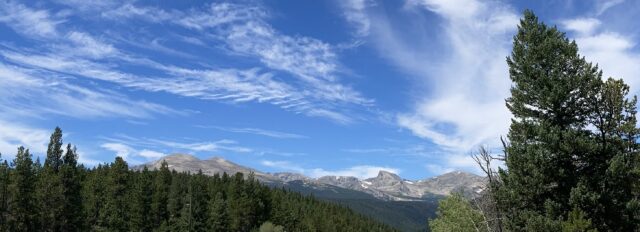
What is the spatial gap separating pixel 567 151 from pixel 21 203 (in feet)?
276

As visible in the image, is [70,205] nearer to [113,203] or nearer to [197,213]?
[113,203]

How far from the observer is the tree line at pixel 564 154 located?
110ft

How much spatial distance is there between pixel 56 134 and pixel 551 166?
114 meters

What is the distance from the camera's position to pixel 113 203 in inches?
3878

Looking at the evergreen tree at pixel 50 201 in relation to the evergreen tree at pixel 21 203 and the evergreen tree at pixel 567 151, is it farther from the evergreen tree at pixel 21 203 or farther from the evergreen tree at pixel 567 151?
the evergreen tree at pixel 567 151

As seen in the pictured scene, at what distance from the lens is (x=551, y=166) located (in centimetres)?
3422

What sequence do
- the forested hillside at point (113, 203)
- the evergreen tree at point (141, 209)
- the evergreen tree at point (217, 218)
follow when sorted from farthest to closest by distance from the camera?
the evergreen tree at point (217, 218) → the evergreen tree at point (141, 209) → the forested hillside at point (113, 203)

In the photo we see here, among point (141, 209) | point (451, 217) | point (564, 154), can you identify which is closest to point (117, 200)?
point (141, 209)

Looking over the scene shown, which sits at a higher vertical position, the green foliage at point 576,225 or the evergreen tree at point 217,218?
the evergreen tree at point 217,218

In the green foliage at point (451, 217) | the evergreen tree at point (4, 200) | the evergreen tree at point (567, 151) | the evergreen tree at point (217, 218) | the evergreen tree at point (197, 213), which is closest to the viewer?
the evergreen tree at point (567, 151)

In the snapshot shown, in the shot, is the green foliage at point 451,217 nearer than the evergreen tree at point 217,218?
Yes

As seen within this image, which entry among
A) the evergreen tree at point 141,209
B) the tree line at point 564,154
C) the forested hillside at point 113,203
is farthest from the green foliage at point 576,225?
the evergreen tree at point 141,209

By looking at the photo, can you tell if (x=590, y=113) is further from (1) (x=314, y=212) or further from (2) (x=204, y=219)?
(1) (x=314, y=212)

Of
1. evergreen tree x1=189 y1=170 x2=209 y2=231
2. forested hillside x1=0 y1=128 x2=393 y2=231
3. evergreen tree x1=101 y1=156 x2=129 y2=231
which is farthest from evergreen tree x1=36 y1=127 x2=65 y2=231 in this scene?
evergreen tree x1=189 y1=170 x2=209 y2=231
